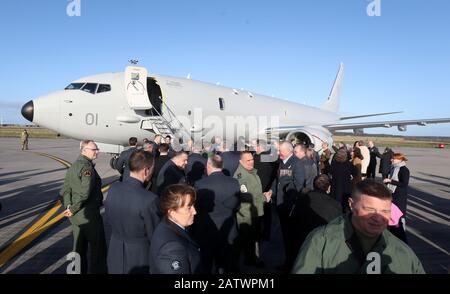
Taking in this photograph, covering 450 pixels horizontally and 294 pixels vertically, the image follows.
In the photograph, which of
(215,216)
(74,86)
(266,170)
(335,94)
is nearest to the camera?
(215,216)

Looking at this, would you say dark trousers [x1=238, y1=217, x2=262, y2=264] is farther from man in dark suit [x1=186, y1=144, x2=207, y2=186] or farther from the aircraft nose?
the aircraft nose

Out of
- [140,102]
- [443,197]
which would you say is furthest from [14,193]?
[443,197]

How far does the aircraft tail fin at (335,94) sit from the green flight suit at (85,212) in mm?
28924

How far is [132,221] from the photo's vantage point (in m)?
3.35

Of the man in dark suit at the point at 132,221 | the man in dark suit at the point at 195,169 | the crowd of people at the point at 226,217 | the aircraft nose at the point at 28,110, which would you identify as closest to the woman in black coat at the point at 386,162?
the crowd of people at the point at 226,217

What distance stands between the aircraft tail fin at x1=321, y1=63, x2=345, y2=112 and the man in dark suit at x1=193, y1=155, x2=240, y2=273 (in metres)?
28.4

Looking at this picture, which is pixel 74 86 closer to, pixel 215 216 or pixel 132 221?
pixel 215 216

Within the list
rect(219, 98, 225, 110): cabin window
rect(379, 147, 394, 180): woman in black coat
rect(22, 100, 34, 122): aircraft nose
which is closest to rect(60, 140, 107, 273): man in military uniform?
rect(22, 100, 34, 122): aircraft nose

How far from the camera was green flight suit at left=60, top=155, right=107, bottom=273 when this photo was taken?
4.52 meters

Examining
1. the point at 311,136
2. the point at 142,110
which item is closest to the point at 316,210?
the point at 142,110

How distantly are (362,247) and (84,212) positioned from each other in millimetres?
3711

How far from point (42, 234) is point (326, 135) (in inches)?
481
